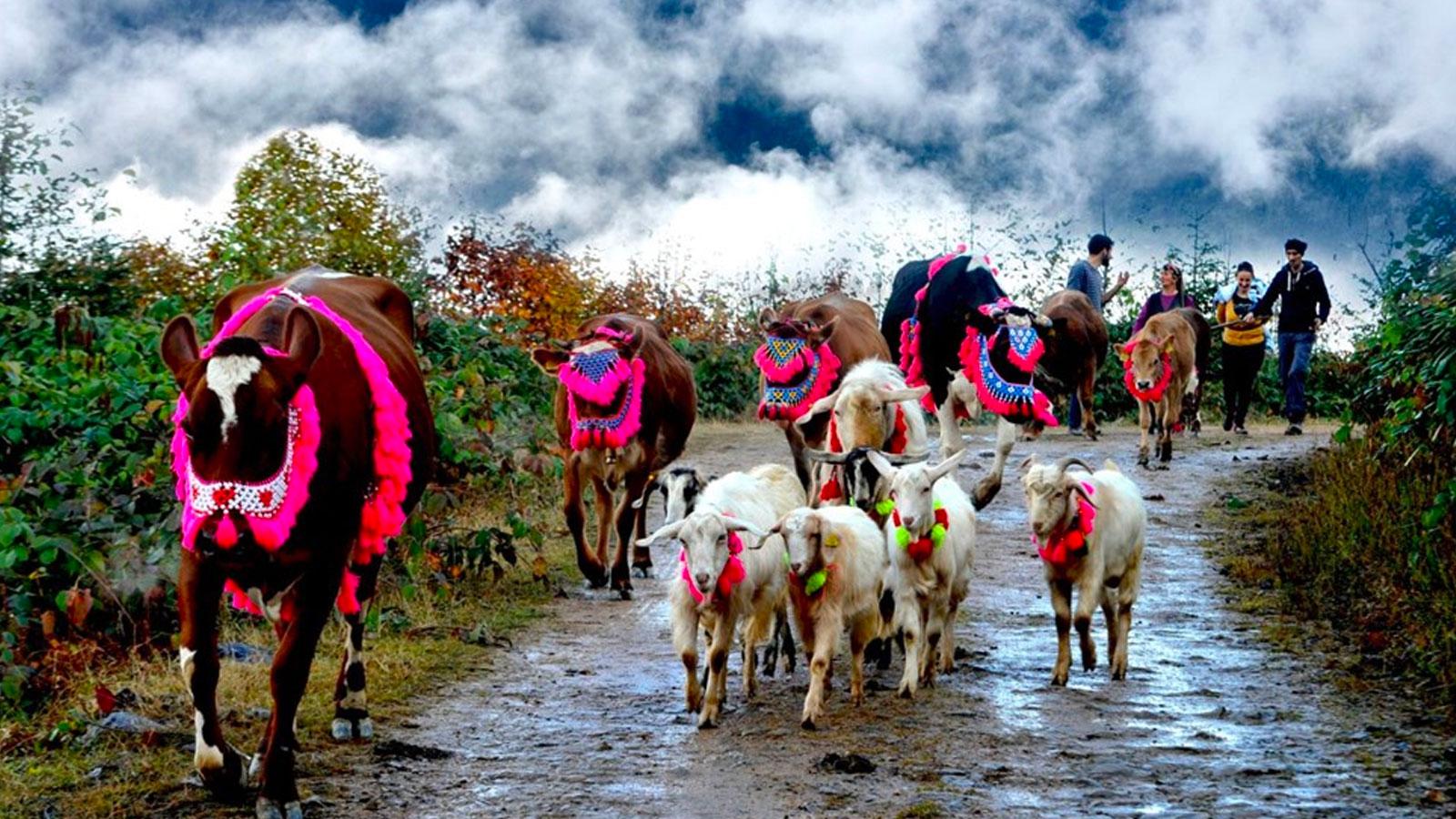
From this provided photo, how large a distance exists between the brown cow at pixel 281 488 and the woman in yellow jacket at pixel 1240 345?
1537 centimetres

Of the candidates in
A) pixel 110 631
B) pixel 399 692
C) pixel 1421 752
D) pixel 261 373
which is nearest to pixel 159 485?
pixel 110 631

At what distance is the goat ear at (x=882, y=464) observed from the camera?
30.6 feet

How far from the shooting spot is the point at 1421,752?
Answer: 7309 millimetres

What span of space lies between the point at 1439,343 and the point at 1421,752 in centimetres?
250

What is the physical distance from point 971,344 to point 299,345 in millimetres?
8069

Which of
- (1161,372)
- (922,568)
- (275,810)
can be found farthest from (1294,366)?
(275,810)

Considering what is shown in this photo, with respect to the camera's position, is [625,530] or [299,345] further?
[625,530]

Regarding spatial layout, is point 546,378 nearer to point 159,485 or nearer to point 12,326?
point 12,326

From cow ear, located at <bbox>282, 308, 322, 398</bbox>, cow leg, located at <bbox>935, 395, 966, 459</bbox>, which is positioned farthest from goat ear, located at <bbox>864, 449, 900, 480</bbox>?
cow leg, located at <bbox>935, 395, 966, 459</bbox>

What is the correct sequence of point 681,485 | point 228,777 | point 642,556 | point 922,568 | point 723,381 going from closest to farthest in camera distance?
point 228,777 < point 922,568 < point 681,485 < point 642,556 < point 723,381

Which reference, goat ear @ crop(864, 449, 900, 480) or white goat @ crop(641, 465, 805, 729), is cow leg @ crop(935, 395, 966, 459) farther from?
white goat @ crop(641, 465, 805, 729)

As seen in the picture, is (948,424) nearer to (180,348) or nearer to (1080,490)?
(1080,490)

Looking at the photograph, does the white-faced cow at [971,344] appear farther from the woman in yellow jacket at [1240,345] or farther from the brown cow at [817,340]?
the woman in yellow jacket at [1240,345]

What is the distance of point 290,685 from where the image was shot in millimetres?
6504
